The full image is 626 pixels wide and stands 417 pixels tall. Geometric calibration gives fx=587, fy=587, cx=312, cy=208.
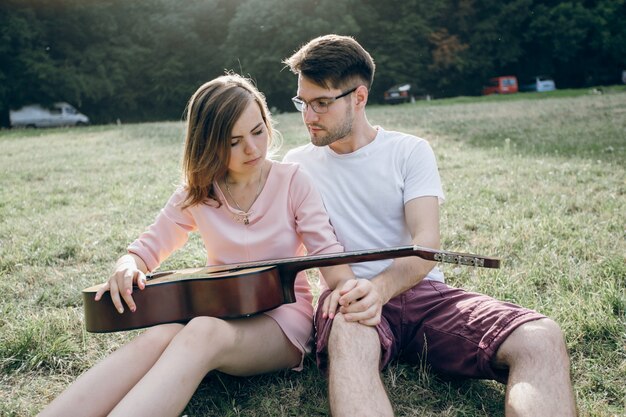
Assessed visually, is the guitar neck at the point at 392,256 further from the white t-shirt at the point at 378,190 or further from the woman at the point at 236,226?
the white t-shirt at the point at 378,190

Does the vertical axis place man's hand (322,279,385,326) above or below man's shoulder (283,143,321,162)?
below

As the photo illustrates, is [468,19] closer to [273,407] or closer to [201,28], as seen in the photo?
[201,28]

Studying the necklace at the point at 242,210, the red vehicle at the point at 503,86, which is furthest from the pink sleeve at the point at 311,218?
the red vehicle at the point at 503,86

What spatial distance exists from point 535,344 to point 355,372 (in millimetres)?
661

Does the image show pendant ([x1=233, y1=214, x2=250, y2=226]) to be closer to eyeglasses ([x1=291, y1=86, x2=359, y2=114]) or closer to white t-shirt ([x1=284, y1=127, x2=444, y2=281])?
white t-shirt ([x1=284, y1=127, x2=444, y2=281])

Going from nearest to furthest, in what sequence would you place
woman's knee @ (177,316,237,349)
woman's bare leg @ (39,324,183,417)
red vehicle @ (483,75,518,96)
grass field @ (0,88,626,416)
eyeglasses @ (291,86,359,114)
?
woman's bare leg @ (39,324,183,417), woman's knee @ (177,316,237,349), grass field @ (0,88,626,416), eyeglasses @ (291,86,359,114), red vehicle @ (483,75,518,96)

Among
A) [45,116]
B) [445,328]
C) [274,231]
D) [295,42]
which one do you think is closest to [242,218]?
[274,231]

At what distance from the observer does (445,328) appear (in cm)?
252

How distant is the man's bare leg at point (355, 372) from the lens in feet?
6.67

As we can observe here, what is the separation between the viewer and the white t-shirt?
9.41 ft

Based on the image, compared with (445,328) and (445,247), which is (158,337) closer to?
(445,328)

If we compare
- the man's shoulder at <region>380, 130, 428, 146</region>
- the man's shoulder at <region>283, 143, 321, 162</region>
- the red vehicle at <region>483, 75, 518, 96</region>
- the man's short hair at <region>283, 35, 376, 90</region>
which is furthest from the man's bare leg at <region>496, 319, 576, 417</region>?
the red vehicle at <region>483, 75, 518, 96</region>

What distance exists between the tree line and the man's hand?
97.9 feet

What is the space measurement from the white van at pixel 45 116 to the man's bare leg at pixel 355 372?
3119cm
